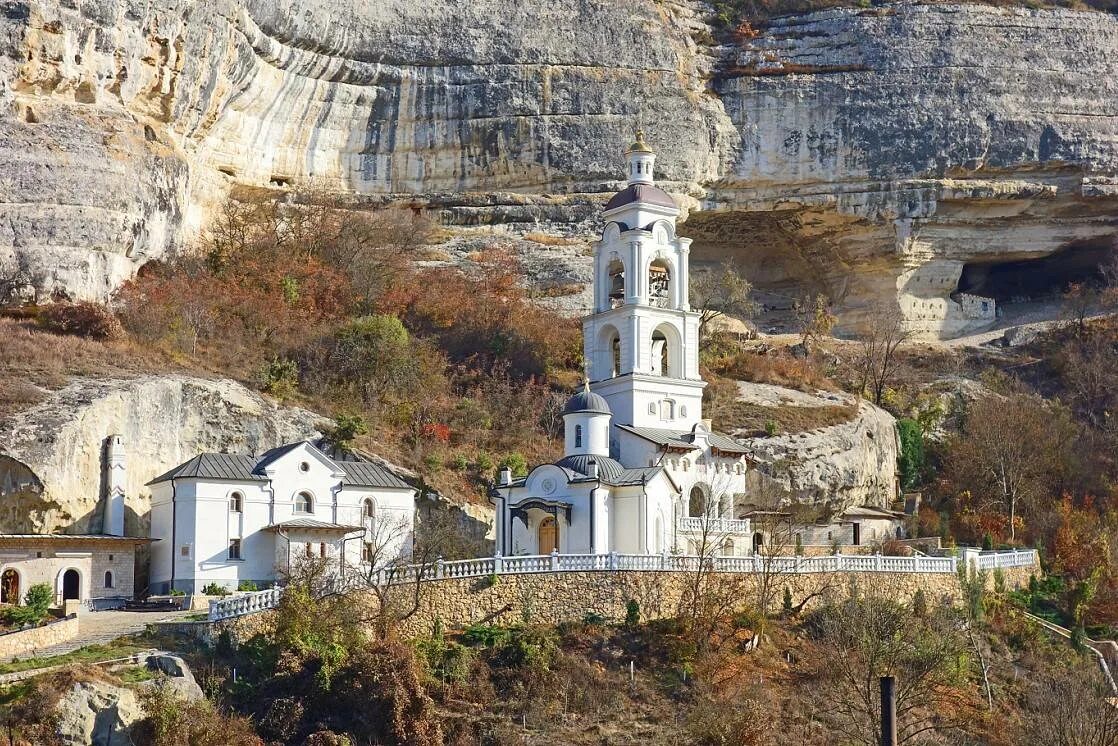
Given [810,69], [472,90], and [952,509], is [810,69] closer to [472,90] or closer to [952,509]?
[472,90]

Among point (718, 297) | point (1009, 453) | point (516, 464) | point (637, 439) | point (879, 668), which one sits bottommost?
point (879, 668)

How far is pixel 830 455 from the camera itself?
5284 cm

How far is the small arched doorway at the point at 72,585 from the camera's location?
41.2 m

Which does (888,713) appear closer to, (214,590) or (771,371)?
(214,590)

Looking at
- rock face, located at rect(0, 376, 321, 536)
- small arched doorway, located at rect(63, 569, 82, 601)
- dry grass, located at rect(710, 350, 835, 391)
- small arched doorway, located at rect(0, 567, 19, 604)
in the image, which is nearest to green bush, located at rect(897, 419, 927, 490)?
dry grass, located at rect(710, 350, 835, 391)

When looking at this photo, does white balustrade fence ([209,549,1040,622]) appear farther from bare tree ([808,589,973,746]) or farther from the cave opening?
the cave opening

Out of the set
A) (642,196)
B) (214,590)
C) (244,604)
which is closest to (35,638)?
(244,604)

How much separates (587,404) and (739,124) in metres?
28.7

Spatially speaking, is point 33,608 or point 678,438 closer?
point 33,608

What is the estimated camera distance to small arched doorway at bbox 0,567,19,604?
39969 mm

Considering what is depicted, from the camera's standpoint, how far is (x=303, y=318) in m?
56.6

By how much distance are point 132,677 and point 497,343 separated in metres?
26.2

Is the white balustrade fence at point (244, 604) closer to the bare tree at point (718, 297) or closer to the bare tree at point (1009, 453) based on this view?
the bare tree at point (1009, 453)

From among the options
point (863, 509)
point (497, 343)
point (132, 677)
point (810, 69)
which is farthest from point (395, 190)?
point (132, 677)
